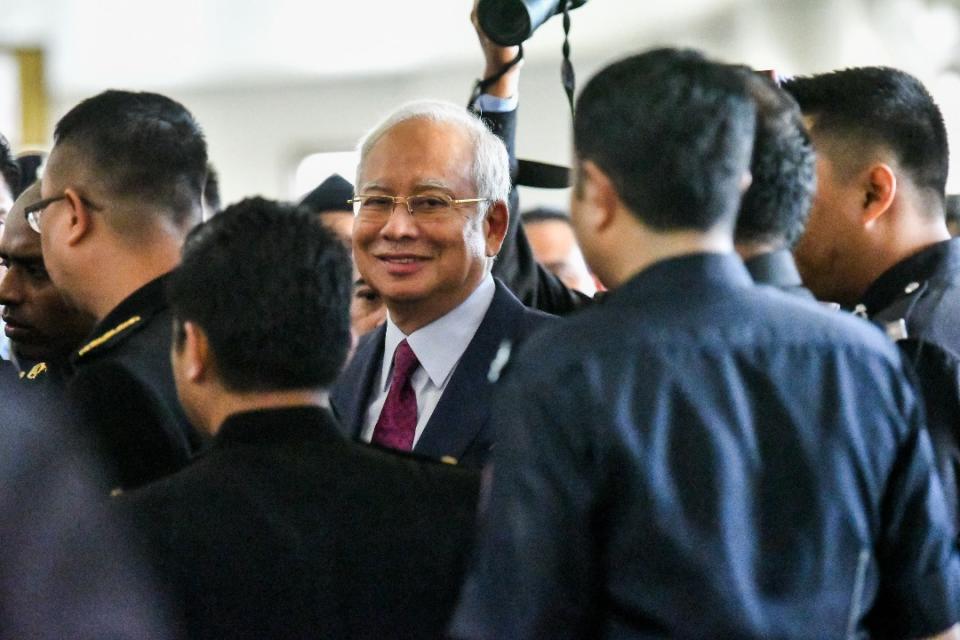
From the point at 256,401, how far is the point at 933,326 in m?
0.94

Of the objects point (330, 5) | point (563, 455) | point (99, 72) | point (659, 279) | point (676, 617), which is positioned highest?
point (659, 279)

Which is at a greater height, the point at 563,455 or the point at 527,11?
the point at 527,11

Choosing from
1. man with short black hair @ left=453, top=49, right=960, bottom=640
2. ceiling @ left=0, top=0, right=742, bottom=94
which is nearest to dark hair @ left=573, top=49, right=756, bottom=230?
man with short black hair @ left=453, top=49, right=960, bottom=640

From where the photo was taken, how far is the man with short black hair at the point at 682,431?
4.24 feet

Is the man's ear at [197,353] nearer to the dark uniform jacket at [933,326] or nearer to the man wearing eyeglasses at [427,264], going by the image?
the man wearing eyeglasses at [427,264]

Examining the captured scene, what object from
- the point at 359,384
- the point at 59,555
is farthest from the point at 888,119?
the point at 59,555

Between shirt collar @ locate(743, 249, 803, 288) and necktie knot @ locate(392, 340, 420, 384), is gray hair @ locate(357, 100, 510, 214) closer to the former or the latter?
necktie knot @ locate(392, 340, 420, 384)

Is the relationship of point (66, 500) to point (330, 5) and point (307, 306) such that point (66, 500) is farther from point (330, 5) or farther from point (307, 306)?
point (330, 5)

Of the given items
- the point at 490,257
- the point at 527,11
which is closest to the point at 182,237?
the point at 490,257

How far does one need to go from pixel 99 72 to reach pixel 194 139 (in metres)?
5.49

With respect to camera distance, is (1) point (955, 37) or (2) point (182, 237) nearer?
(2) point (182, 237)

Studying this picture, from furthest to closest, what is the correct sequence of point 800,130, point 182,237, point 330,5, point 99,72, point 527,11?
point 99,72 < point 330,5 < point 527,11 < point 182,237 < point 800,130

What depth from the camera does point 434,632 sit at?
1439mm

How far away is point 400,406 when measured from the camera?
2227 millimetres
